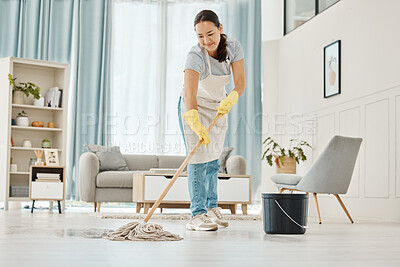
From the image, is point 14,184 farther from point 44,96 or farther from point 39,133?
point 44,96

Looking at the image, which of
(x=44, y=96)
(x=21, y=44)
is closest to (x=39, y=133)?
(x=44, y=96)

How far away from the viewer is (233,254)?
160 cm

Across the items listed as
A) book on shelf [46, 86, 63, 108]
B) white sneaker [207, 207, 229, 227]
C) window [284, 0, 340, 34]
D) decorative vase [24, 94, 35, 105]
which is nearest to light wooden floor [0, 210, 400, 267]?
white sneaker [207, 207, 229, 227]

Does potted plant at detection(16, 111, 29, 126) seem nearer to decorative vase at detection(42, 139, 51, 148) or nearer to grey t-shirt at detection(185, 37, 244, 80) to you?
decorative vase at detection(42, 139, 51, 148)

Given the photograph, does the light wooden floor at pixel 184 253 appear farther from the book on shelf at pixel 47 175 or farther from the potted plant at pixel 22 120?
the potted plant at pixel 22 120

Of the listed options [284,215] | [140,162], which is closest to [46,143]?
[140,162]

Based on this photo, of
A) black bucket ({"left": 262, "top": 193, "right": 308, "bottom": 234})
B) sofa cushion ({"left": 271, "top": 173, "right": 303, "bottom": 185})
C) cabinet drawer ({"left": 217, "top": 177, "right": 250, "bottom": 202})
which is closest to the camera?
black bucket ({"left": 262, "top": 193, "right": 308, "bottom": 234})

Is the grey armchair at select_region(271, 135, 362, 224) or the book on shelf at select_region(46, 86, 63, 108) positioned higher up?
the book on shelf at select_region(46, 86, 63, 108)

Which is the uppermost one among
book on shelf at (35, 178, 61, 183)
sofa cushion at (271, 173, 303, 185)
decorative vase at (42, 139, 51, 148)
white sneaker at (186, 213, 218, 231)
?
decorative vase at (42, 139, 51, 148)

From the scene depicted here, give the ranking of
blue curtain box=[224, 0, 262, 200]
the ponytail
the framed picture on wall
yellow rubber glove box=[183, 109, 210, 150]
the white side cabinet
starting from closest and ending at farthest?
yellow rubber glove box=[183, 109, 210, 150] < the ponytail < the white side cabinet < the framed picture on wall < blue curtain box=[224, 0, 262, 200]

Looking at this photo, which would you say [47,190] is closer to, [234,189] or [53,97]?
[53,97]

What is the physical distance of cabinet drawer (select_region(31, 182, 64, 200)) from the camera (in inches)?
208

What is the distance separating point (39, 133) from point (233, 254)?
199 inches

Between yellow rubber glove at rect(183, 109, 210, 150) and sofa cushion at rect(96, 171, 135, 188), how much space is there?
3.15 meters
